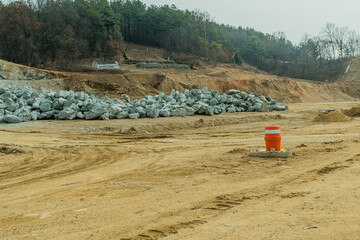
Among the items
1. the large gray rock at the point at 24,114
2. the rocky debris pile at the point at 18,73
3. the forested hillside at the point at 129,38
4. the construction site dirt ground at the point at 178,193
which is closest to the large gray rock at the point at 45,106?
the large gray rock at the point at 24,114

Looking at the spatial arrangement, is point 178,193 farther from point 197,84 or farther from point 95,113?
point 197,84

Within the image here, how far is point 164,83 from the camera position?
1495 inches

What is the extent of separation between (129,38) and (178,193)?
80242mm

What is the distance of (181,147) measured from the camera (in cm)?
1131

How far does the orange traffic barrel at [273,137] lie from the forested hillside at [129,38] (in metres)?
43.4

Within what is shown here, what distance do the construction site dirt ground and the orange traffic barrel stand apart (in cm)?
53

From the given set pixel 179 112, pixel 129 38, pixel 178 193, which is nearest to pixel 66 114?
pixel 179 112

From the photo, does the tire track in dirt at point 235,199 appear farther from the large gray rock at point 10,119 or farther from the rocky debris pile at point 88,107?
the large gray rock at point 10,119

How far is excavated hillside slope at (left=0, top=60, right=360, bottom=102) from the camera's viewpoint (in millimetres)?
33469

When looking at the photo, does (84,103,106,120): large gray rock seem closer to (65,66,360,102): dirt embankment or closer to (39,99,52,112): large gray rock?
(39,99,52,112): large gray rock

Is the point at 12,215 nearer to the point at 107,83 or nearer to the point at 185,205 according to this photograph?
the point at 185,205

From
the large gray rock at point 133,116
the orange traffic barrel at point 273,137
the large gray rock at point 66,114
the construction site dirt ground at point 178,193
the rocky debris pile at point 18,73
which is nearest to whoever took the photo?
the construction site dirt ground at point 178,193

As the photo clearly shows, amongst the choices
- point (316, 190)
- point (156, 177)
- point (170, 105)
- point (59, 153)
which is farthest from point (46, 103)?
point (316, 190)

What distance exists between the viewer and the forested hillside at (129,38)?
47906 millimetres
